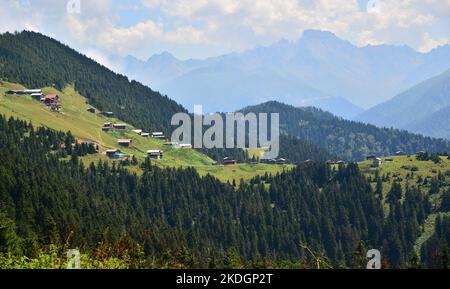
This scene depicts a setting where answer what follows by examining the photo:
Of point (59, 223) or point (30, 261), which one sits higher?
point (30, 261)

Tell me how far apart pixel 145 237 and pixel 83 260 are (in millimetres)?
163525
